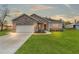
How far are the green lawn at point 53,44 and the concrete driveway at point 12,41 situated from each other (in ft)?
0.39

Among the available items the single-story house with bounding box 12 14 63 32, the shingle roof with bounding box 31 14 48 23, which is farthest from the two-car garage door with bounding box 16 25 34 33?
the shingle roof with bounding box 31 14 48 23

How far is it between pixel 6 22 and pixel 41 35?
3.08ft

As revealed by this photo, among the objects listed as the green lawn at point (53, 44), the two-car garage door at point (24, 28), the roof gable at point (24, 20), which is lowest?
the green lawn at point (53, 44)

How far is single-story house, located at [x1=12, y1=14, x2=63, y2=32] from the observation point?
22.3 ft

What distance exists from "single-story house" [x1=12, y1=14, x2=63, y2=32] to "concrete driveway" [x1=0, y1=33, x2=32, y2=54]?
0.54 ft

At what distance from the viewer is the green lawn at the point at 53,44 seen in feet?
21.7

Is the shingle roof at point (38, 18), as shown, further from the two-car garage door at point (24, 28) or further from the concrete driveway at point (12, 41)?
the concrete driveway at point (12, 41)

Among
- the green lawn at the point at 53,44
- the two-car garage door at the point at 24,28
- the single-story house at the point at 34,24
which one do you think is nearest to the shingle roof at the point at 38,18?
the single-story house at the point at 34,24

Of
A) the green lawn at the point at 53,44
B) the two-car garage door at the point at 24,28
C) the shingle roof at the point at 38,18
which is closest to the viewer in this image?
the green lawn at the point at 53,44

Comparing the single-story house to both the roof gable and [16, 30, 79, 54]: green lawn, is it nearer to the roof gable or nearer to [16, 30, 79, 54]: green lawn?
the roof gable

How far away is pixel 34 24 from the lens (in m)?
6.92

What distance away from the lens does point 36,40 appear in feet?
22.4
